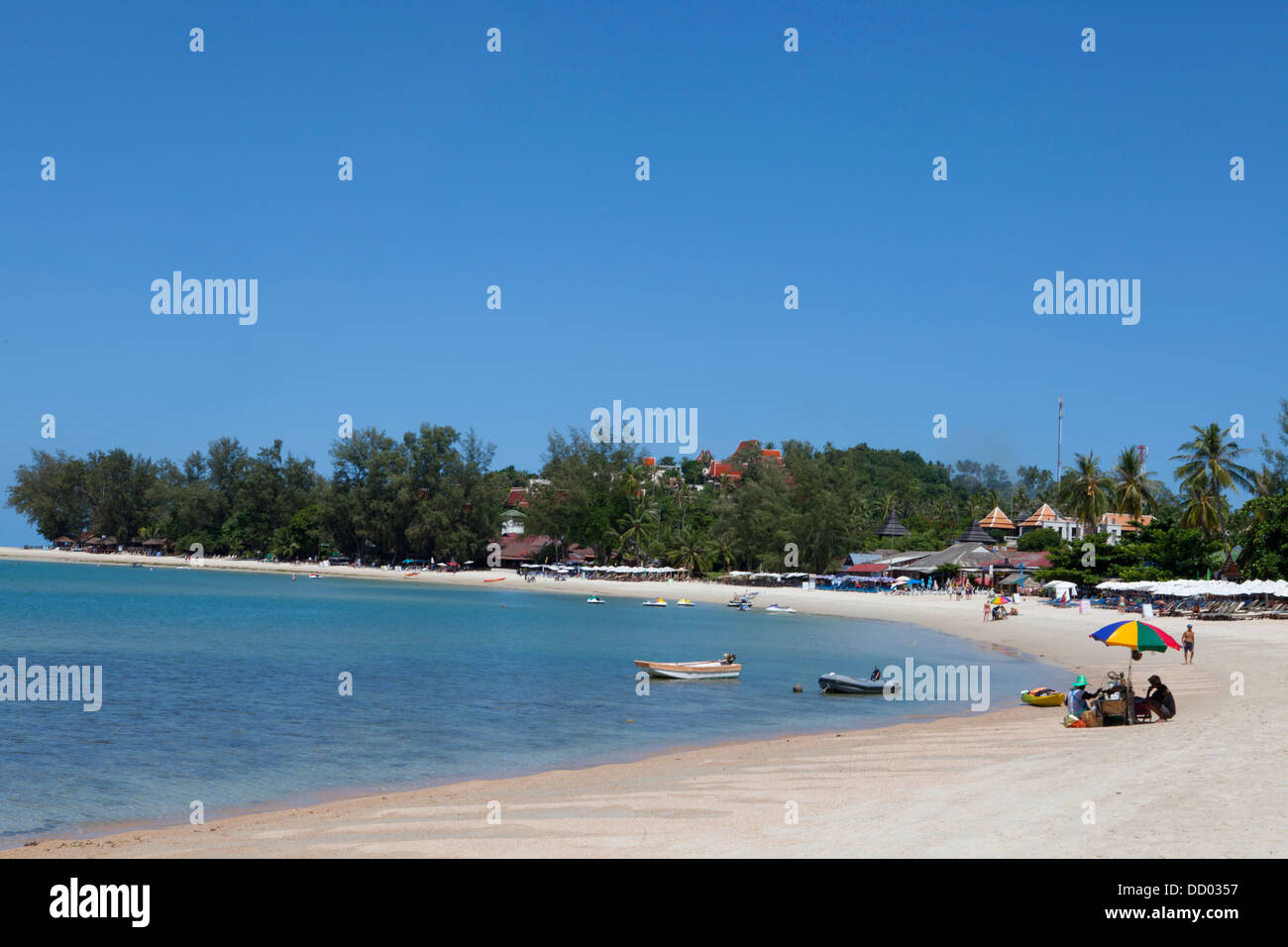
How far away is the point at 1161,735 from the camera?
16500mm

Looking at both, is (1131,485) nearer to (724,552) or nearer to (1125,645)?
(724,552)

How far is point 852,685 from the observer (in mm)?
28375

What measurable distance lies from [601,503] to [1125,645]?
297 feet

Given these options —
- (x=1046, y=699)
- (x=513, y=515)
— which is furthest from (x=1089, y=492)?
(x=513, y=515)

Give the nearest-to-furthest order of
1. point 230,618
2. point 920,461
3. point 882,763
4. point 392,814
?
point 392,814, point 882,763, point 230,618, point 920,461

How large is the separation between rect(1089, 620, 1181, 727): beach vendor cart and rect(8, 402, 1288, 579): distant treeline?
3895 centimetres

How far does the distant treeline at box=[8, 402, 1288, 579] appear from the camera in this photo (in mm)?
65438

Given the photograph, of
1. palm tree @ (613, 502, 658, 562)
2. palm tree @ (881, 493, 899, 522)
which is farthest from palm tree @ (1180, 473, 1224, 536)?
palm tree @ (881, 493, 899, 522)

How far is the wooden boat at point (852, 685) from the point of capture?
28375mm

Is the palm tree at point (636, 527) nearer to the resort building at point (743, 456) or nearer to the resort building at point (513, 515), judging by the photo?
the resort building at point (743, 456)
